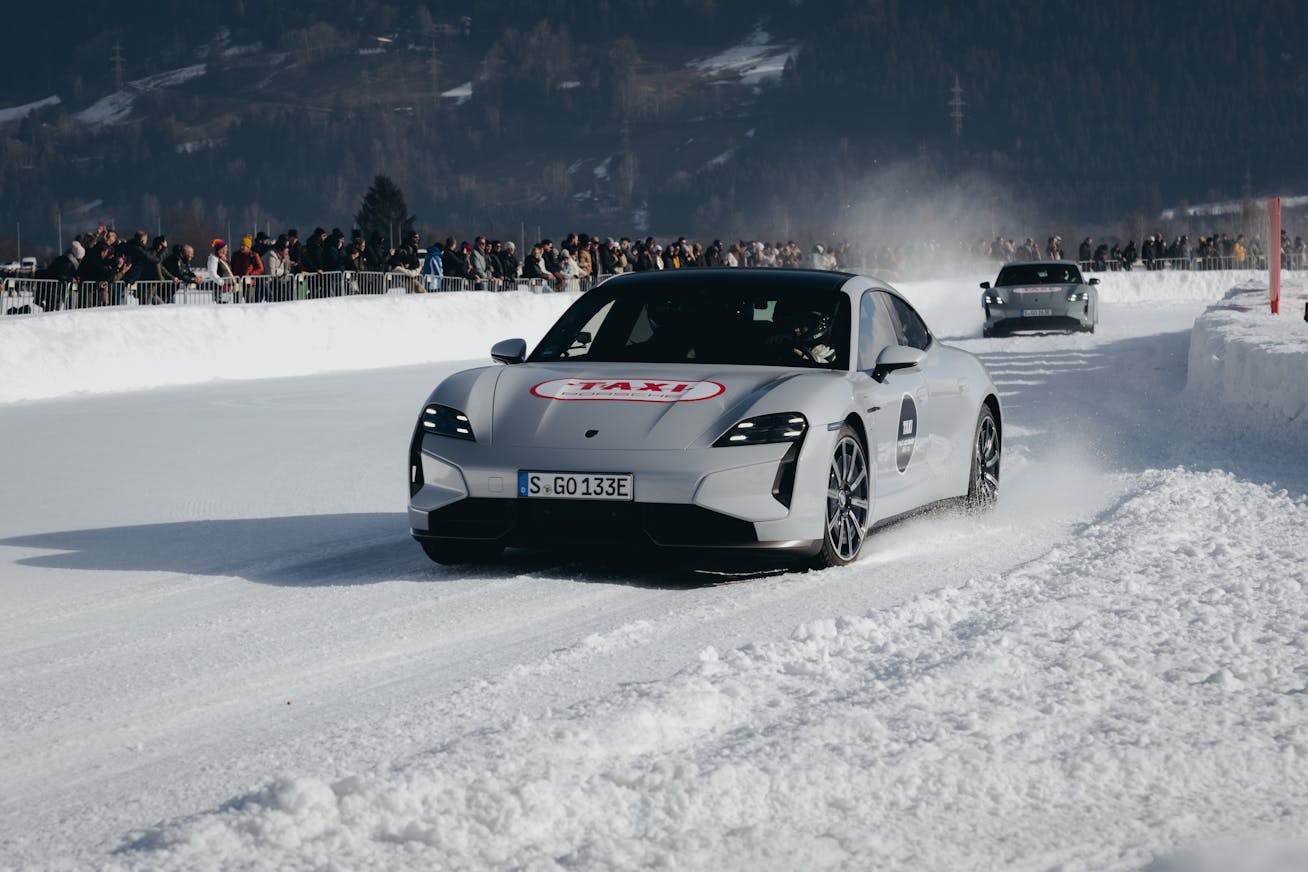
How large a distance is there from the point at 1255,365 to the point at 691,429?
8.76 metres

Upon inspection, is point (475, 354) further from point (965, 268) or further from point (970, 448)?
point (965, 268)

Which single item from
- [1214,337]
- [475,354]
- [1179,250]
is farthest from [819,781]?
[1179,250]

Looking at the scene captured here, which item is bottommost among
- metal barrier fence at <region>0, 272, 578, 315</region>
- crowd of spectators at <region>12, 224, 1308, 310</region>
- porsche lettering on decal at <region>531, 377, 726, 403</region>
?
porsche lettering on decal at <region>531, 377, 726, 403</region>

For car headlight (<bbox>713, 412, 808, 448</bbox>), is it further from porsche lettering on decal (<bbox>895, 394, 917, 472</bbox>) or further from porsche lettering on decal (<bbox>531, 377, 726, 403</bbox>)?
porsche lettering on decal (<bbox>895, 394, 917, 472</bbox>)

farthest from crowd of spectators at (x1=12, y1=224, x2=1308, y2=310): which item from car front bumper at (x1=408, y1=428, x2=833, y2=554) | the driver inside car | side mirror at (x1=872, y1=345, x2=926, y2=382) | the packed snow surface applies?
car front bumper at (x1=408, y1=428, x2=833, y2=554)

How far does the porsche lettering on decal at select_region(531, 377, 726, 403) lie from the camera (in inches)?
289

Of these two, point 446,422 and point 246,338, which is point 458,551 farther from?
point 246,338

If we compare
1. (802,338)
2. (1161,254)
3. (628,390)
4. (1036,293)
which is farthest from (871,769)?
(1161,254)

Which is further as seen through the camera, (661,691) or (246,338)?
(246,338)

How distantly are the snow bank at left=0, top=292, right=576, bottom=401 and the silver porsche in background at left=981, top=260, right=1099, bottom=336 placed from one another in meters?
8.01

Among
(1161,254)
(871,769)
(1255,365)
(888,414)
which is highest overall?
(1161,254)

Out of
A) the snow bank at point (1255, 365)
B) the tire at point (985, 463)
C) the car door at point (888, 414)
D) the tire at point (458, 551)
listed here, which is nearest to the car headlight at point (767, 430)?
the car door at point (888, 414)

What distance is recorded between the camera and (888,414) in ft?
26.5

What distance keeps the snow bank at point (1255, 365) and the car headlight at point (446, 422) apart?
7510 millimetres
